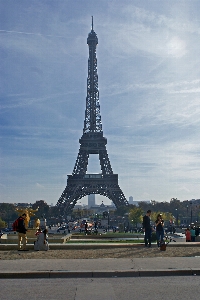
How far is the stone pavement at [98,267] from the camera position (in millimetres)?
12172

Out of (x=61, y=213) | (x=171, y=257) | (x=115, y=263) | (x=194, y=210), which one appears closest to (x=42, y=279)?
(x=115, y=263)

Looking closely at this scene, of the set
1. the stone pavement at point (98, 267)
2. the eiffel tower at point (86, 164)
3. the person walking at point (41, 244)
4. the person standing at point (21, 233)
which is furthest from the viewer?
the eiffel tower at point (86, 164)

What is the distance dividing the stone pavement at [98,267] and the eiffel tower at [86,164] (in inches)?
→ 4331

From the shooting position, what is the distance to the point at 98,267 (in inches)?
514

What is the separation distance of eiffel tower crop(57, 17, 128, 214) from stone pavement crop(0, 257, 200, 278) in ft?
361

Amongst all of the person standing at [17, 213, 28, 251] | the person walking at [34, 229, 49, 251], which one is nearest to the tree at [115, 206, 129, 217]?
the person standing at [17, 213, 28, 251]

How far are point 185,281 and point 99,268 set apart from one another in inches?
107

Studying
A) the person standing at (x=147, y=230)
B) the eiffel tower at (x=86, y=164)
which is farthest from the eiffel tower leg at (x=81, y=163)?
the person standing at (x=147, y=230)

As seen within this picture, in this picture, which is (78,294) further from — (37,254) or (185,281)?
(37,254)

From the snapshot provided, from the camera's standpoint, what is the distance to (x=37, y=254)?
16672mm

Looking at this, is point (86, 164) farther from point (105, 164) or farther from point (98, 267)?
point (98, 267)

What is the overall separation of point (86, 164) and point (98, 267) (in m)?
117

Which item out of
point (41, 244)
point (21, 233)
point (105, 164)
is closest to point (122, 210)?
point (105, 164)

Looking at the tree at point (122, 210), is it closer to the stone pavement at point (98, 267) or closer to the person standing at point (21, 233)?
the person standing at point (21, 233)
